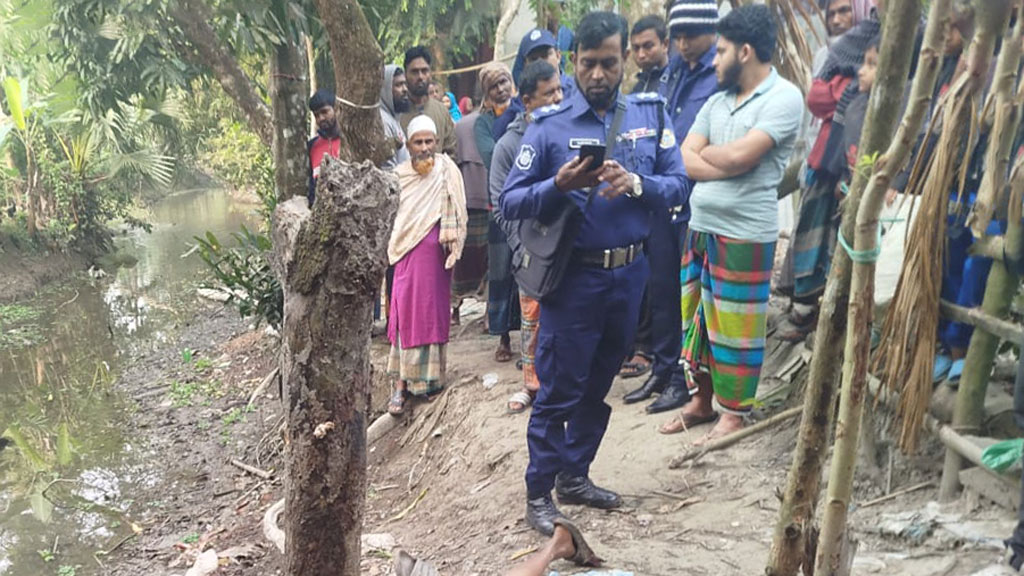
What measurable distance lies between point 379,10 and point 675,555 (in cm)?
523

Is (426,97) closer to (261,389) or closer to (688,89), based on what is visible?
(688,89)

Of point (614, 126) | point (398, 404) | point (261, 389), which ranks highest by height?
point (614, 126)

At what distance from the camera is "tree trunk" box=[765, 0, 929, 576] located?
1.42 metres

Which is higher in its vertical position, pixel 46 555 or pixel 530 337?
pixel 530 337

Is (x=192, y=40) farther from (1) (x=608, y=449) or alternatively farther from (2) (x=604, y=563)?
(2) (x=604, y=563)

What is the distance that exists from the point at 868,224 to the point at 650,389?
274 centimetres

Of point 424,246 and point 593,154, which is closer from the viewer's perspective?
point 593,154

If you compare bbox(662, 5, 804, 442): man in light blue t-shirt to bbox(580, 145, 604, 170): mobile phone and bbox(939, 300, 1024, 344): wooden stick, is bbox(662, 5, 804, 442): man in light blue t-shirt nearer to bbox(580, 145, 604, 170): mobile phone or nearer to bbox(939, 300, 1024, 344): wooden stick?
bbox(939, 300, 1024, 344): wooden stick

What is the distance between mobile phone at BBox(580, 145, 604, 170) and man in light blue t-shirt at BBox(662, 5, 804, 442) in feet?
3.07

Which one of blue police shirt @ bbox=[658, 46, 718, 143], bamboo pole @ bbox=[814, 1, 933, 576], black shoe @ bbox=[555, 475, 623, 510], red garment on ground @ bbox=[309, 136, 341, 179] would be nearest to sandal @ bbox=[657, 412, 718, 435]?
black shoe @ bbox=[555, 475, 623, 510]

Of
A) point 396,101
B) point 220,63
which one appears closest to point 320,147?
point 396,101

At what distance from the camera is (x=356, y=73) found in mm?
4148

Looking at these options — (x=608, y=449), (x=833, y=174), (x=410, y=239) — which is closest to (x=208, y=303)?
(x=410, y=239)

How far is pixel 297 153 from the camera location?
559cm
